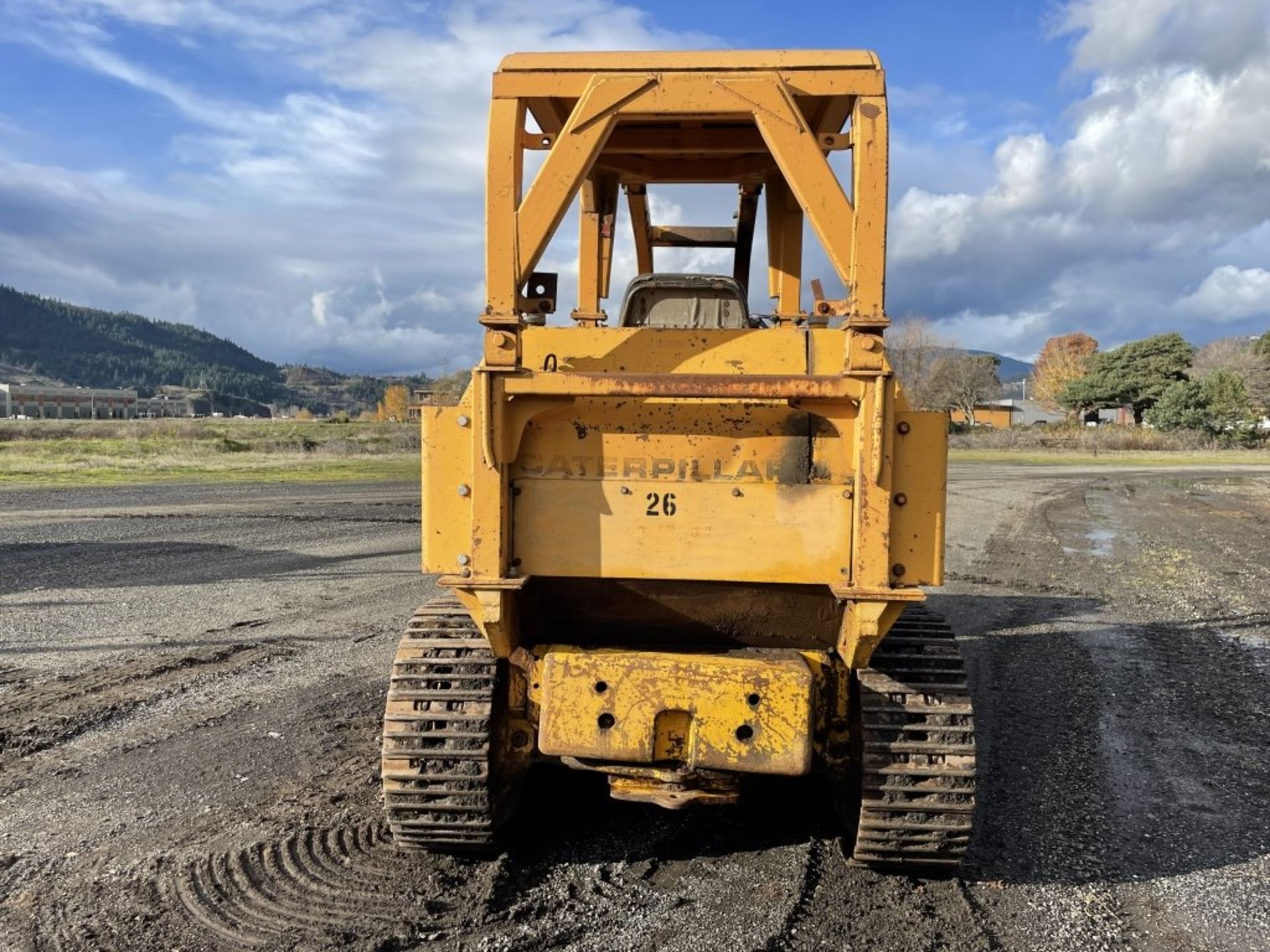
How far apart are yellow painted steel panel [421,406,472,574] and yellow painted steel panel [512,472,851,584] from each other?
0.21 meters

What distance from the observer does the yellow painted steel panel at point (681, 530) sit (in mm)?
3596

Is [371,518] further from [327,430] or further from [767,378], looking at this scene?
[327,430]

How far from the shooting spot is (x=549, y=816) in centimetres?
442

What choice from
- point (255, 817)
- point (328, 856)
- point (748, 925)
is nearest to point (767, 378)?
point (748, 925)

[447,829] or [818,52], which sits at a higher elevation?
[818,52]

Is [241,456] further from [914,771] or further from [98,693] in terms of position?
[914,771]

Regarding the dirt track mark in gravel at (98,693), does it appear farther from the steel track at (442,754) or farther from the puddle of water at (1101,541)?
the puddle of water at (1101,541)

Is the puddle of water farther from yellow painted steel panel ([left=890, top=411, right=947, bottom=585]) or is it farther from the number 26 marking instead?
the number 26 marking

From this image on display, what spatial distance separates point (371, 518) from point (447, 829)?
44.2ft

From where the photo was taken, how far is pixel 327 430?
2106 inches

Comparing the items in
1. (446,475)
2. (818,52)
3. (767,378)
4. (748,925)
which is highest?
(818,52)

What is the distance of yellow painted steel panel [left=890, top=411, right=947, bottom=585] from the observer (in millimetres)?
3496

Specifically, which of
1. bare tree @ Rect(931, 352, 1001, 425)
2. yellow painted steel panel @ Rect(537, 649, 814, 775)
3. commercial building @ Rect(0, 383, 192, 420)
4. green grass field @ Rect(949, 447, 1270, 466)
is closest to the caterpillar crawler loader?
yellow painted steel panel @ Rect(537, 649, 814, 775)

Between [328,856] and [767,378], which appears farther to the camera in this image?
[328,856]
